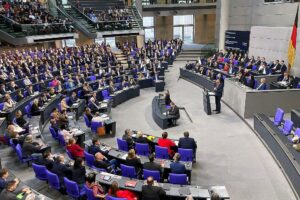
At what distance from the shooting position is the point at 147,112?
602 inches

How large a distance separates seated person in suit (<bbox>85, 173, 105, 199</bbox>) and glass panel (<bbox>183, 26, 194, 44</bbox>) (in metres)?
34.4

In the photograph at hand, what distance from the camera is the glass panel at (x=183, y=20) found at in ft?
126

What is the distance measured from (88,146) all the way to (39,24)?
697 inches

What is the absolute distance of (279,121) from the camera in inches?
436

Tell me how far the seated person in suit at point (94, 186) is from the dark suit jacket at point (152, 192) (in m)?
0.97

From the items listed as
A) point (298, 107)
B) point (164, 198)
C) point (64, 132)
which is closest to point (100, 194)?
point (164, 198)

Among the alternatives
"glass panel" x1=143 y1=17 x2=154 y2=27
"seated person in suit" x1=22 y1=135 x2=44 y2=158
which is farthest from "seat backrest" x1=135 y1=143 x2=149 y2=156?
"glass panel" x1=143 y1=17 x2=154 y2=27

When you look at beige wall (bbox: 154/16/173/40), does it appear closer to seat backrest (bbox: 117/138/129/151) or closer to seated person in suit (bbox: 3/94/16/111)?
seated person in suit (bbox: 3/94/16/111)

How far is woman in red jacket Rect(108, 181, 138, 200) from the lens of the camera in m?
6.52

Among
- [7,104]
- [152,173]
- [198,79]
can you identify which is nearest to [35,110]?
[7,104]

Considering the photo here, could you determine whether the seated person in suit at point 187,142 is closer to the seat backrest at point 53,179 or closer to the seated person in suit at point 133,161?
the seated person in suit at point 133,161

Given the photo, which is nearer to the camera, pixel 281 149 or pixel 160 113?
pixel 281 149

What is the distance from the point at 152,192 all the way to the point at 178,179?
3.55 ft

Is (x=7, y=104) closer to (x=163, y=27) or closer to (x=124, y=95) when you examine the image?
(x=124, y=95)
